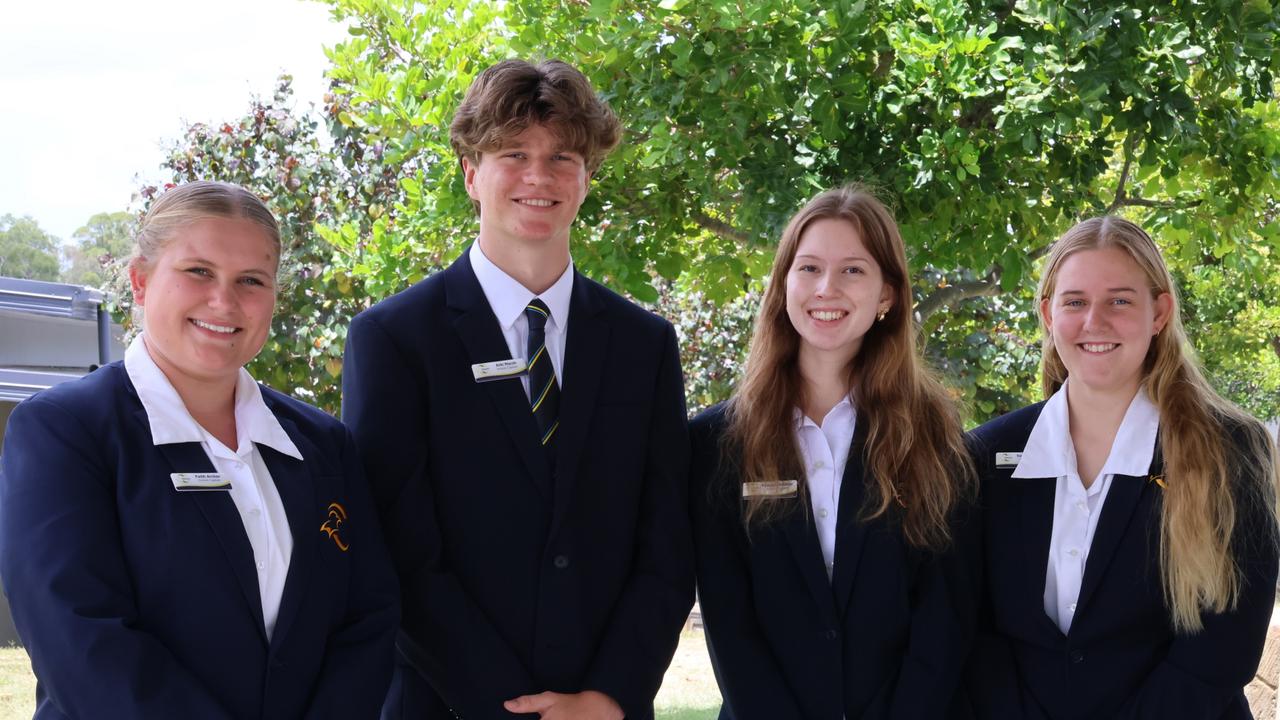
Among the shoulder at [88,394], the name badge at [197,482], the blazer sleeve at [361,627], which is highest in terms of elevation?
the shoulder at [88,394]

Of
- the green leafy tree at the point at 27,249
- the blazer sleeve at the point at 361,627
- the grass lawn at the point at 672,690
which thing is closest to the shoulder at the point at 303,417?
the blazer sleeve at the point at 361,627

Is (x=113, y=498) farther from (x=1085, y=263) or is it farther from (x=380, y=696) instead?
(x=1085, y=263)

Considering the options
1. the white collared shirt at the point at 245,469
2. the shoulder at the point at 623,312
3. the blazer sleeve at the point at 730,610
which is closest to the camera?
the white collared shirt at the point at 245,469

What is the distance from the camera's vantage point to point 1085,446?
9.79ft

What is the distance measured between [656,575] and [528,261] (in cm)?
78

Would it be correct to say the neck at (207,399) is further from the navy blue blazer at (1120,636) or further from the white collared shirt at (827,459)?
the navy blue blazer at (1120,636)

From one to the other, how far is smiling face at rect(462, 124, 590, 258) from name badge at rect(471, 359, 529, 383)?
28 centimetres

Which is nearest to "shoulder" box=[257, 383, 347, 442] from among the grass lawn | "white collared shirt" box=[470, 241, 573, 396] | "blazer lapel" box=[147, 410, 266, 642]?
"blazer lapel" box=[147, 410, 266, 642]

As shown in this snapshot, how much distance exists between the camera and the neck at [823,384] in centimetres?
306

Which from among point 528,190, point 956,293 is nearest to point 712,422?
point 528,190

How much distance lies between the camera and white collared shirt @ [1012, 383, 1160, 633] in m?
2.85

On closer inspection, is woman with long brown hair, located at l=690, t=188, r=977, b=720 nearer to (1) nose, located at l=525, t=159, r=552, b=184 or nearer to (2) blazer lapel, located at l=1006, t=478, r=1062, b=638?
(2) blazer lapel, located at l=1006, t=478, r=1062, b=638

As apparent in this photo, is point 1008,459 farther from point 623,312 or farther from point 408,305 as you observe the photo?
point 408,305

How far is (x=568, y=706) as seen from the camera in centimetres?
262
